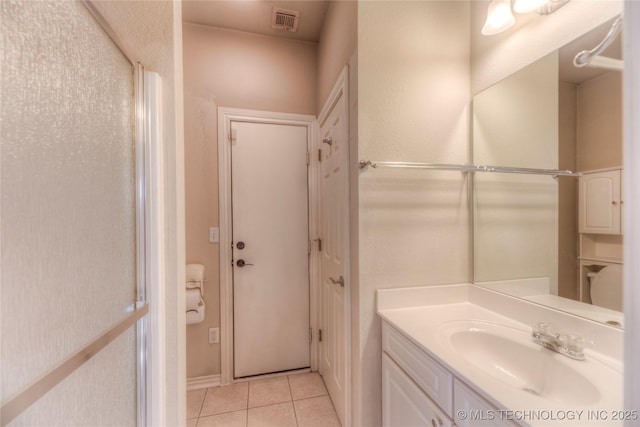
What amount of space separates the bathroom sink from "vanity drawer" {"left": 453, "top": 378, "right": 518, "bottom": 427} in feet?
0.30

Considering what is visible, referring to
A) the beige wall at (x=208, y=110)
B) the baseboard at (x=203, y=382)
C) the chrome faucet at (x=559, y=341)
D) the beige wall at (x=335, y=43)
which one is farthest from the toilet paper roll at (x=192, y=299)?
the chrome faucet at (x=559, y=341)

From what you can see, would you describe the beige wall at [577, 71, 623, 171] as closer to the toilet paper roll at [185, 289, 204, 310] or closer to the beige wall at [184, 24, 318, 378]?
the beige wall at [184, 24, 318, 378]

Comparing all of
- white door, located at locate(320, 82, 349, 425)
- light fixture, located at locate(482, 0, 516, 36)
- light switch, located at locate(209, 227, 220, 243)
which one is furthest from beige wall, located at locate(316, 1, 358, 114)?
light switch, located at locate(209, 227, 220, 243)

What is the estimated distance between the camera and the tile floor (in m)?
1.57

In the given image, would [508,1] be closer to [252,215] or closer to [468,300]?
[468,300]

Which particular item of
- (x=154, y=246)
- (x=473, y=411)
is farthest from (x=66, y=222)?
(x=473, y=411)

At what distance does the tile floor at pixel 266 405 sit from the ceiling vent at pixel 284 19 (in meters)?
2.70

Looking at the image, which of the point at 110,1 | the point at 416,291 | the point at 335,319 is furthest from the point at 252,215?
the point at 110,1

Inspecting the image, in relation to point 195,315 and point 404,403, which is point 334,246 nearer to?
point 404,403

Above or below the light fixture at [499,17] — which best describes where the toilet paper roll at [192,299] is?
below

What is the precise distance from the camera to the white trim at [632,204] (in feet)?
1.11

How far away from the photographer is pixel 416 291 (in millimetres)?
1278

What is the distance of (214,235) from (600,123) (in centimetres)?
211

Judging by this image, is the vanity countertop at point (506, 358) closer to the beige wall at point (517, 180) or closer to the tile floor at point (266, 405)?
the beige wall at point (517, 180)
